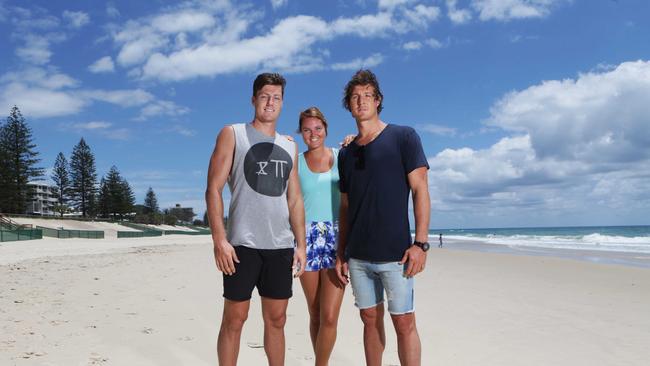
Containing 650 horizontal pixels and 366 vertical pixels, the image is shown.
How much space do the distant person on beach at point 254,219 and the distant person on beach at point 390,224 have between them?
0.46 meters

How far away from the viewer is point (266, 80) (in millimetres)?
3072

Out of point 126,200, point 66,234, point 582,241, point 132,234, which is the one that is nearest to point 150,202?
point 126,200

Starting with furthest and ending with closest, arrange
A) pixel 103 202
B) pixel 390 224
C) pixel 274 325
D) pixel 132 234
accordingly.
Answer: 1. pixel 103 202
2. pixel 132 234
3. pixel 274 325
4. pixel 390 224

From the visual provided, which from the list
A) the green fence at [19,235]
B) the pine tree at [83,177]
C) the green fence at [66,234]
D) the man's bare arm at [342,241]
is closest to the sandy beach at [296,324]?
the man's bare arm at [342,241]

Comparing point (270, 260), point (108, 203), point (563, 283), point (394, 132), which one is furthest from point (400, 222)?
point (108, 203)

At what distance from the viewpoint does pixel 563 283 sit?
11281mm

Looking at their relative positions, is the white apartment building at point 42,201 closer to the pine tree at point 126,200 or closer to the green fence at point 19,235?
the pine tree at point 126,200

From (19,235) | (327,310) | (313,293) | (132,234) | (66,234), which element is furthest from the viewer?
(132,234)

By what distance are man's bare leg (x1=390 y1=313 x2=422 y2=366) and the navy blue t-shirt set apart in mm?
387

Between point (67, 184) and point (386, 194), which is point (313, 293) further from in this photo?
point (67, 184)

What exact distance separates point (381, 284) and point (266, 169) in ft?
3.46

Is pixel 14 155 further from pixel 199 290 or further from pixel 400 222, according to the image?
pixel 400 222

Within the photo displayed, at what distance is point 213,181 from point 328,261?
1013 millimetres

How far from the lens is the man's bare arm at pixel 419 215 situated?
9.23 ft
